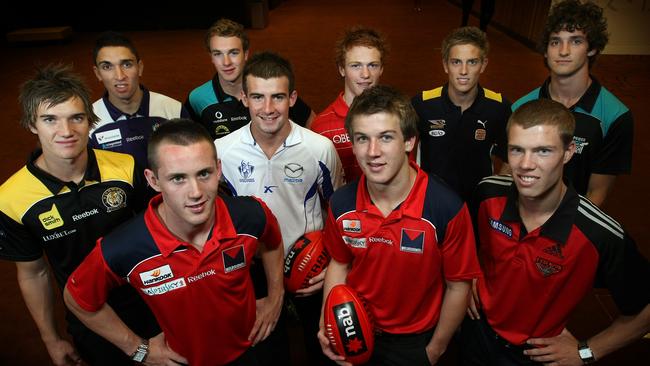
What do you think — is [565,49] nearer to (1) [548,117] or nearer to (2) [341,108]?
(1) [548,117]

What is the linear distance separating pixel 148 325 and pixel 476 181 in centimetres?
238

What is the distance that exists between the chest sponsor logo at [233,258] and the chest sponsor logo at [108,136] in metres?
1.70

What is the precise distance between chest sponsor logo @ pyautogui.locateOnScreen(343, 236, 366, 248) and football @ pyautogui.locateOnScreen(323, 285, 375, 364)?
0.26 meters

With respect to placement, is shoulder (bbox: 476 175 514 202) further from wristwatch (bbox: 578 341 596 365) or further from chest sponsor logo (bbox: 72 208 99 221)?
chest sponsor logo (bbox: 72 208 99 221)

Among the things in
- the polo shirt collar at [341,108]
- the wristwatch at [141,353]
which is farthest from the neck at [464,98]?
the wristwatch at [141,353]

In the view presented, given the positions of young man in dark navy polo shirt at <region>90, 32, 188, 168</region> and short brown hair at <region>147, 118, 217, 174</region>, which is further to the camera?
young man in dark navy polo shirt at <region>90, 32, 188, 168</region>

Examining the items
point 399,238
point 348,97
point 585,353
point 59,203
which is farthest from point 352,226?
point 59,203

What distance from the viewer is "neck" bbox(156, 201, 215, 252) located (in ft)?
7.32

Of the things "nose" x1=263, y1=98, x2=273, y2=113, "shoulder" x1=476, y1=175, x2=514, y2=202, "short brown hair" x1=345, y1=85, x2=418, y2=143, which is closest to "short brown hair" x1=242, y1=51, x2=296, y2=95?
"nose" x1=263, y1=98, x2=273, y2=113

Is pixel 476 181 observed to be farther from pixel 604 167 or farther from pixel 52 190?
pixel 52 190

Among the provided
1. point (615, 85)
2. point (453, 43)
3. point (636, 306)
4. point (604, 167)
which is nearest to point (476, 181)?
point (604, 167)

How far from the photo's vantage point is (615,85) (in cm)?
898

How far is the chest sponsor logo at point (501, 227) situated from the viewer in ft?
7.68

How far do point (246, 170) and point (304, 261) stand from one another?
2.23ft
